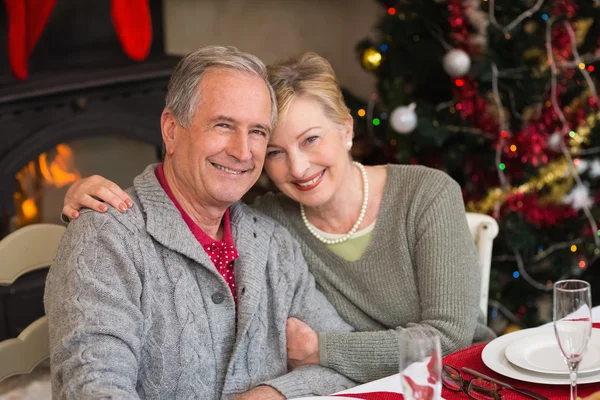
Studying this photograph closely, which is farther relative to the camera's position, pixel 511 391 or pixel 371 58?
pixel 371 58

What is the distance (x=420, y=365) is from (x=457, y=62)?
1.98 meters

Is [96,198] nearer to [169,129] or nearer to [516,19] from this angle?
[169,129]

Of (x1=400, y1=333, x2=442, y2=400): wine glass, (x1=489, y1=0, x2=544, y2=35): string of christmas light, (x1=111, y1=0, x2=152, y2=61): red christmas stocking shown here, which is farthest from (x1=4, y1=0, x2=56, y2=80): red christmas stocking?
(x1=400, y1=333, x2=442, y2=400): wine glass

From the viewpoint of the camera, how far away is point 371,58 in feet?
10.4

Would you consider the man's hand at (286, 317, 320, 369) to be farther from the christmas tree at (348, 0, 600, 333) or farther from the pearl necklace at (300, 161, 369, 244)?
the christmas tree at (348, 0, 600, 333)

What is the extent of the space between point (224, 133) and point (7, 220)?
5.34 ft

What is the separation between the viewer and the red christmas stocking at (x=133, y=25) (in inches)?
114

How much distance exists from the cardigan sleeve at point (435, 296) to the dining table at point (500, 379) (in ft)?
0.70

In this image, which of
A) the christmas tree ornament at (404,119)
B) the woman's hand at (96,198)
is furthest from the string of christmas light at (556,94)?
the woman's hand at (96,198)

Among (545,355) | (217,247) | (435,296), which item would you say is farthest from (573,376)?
(217,247)

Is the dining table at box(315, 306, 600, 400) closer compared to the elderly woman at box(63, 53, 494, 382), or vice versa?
the dining table at box(315, 306, 600, 400)

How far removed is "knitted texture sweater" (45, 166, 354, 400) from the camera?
1.43 m

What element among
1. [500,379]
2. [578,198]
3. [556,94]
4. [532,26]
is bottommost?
[578,198]

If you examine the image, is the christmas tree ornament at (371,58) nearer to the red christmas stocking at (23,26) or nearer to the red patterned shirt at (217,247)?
the red christmas stocking at (23,26)
